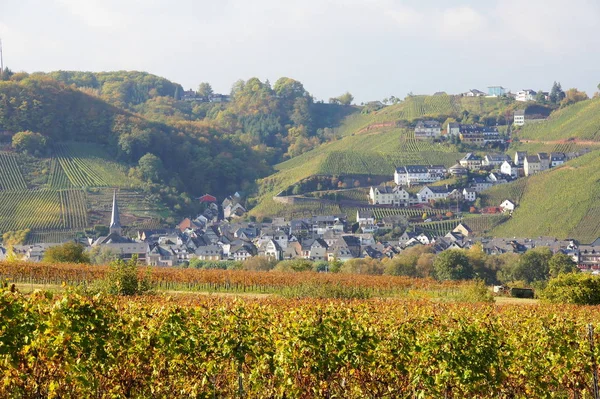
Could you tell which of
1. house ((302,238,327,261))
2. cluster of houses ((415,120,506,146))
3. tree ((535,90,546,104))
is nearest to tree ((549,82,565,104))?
tree ((535,90,546,104))

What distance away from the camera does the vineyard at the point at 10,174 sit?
10169cm

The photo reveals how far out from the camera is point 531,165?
120688mm

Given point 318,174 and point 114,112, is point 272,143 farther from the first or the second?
point 318,174

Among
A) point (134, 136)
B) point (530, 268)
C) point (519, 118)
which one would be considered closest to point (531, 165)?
point (519, 118)

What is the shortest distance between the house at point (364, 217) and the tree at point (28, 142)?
40296mm

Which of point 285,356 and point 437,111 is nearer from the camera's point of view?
point 285,356

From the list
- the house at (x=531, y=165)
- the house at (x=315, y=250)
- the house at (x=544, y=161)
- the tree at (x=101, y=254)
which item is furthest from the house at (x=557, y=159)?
the tree at (x=101, y=254)

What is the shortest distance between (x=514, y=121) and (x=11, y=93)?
77.1 metres

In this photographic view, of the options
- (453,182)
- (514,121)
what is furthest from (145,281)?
(514,121)

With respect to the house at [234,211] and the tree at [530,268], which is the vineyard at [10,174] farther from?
the tree at [530,268]

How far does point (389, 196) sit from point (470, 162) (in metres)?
17.4

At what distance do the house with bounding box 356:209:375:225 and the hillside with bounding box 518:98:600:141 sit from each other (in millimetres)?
34152

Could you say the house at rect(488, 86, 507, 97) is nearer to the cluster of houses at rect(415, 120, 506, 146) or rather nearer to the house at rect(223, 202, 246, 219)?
the cluster of houses at rect(415, 120, 506, 146)

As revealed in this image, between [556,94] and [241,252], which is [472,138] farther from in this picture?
[241,252]
